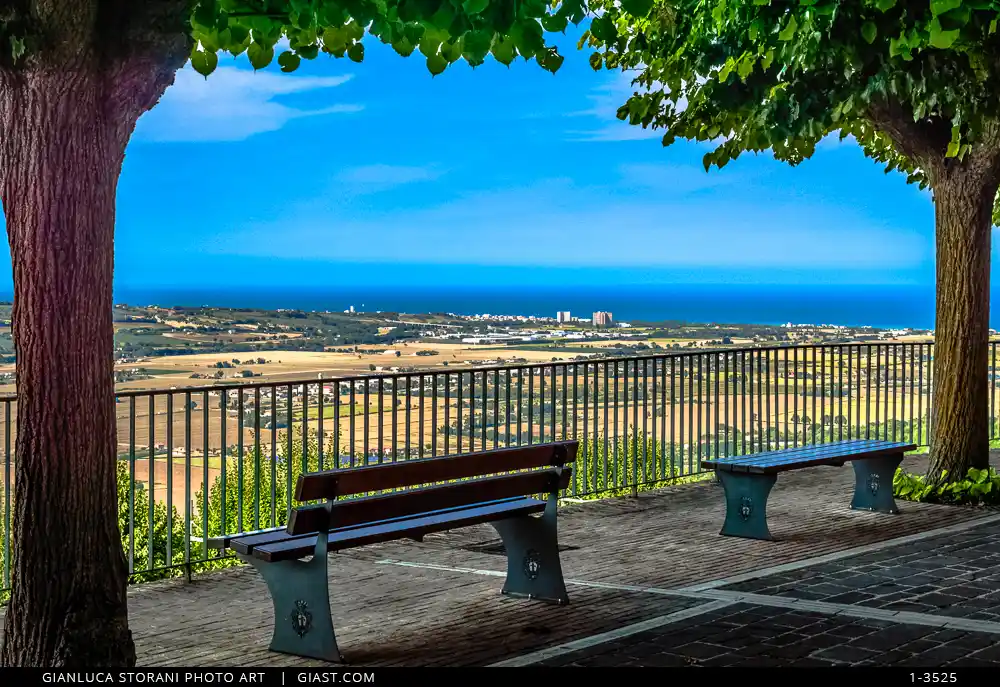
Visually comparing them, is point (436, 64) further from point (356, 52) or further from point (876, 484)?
point (876, 484)

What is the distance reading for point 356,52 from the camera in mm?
6906

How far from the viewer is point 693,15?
1180 cm

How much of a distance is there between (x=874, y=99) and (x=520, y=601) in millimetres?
5562

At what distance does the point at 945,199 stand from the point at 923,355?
5316mm

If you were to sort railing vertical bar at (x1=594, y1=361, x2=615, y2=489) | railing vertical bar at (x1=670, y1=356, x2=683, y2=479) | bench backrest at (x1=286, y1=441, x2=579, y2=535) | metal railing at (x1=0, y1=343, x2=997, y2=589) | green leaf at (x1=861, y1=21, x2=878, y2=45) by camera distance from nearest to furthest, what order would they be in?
bench backrest at (x1=286, y1=441, x2=579, y2=535) → metal railing at (x1=0, y1=343, x2=997, y2=589) → green leaf at (x1=861, y1=21, x2=878, y2=45) → railing vertical bar at (x1=594, y1=361, x2=615, y2=489) → railing vertical bar at (x1=670, y1=356, x2=683, y2=479)

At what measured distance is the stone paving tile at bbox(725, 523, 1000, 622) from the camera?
7793 millimetres

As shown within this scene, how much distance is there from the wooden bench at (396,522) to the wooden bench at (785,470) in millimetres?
2742

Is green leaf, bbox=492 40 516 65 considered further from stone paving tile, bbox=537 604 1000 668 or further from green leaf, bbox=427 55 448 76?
stone paving tile, bbox=537 604 1000 668

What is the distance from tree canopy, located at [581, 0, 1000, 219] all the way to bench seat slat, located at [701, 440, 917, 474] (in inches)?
103

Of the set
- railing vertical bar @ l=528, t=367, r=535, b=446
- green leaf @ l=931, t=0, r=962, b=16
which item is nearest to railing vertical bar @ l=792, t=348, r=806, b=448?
railing vertical bar @ l=528, t=367, r=535, b=446

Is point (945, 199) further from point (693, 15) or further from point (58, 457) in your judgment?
point (58, 457)

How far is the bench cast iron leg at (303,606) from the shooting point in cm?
665

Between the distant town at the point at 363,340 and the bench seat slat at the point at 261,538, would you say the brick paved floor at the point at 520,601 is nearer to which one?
the bench seat slat at the point at 261,538

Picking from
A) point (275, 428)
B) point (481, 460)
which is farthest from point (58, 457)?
point (275, 428)
